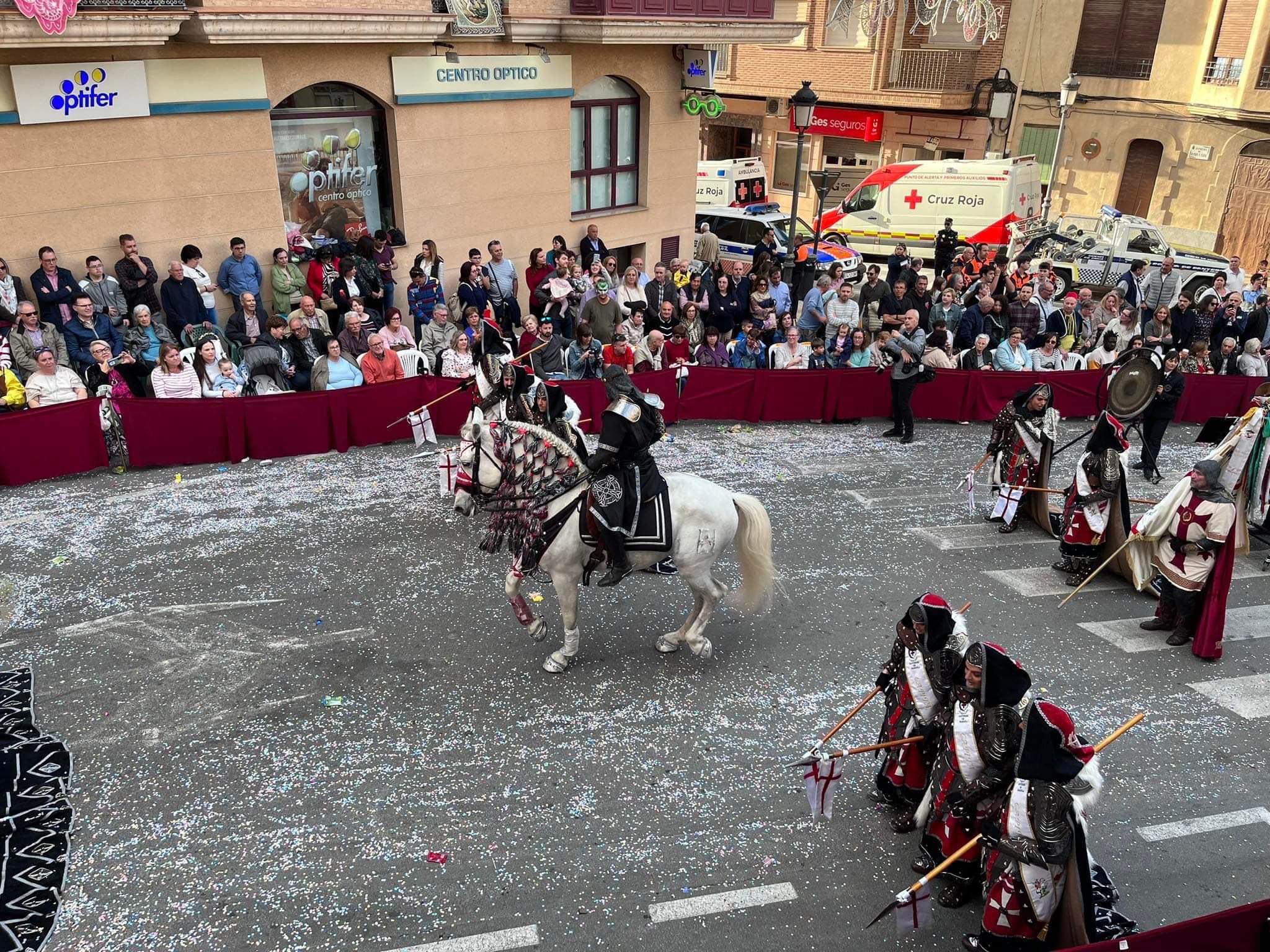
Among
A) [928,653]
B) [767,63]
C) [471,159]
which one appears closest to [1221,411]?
[928,653]

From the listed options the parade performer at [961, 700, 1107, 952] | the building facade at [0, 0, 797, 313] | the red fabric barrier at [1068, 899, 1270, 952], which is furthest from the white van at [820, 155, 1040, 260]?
the red fabric barrier at [1068, 899, 1270, 952]

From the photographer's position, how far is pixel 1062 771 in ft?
15.5

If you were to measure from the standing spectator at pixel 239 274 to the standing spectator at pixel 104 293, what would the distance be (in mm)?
1502

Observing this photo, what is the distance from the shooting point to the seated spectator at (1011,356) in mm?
14047

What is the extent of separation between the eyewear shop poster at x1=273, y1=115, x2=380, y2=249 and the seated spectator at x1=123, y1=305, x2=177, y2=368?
2.94m

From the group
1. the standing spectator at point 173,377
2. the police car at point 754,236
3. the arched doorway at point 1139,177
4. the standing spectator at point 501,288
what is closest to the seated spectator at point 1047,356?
the police car at point 754,236

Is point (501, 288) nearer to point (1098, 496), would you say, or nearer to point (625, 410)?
point (625, 410)

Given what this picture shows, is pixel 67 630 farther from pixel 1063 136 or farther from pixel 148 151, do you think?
pixel 1063 136

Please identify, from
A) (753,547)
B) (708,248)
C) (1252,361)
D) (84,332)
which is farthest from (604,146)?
(753,547)

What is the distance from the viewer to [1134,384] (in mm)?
9570

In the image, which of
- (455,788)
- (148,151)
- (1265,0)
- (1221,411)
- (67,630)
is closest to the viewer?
(455,788)

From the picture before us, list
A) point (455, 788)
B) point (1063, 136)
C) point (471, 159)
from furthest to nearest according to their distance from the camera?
1. point (1063, 136)
2. point (471, 159)
3. point (455, 788)

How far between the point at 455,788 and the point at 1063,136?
29.8 metres

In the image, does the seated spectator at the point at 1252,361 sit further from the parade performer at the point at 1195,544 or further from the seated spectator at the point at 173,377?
the seated spectator at the point at 173,377
